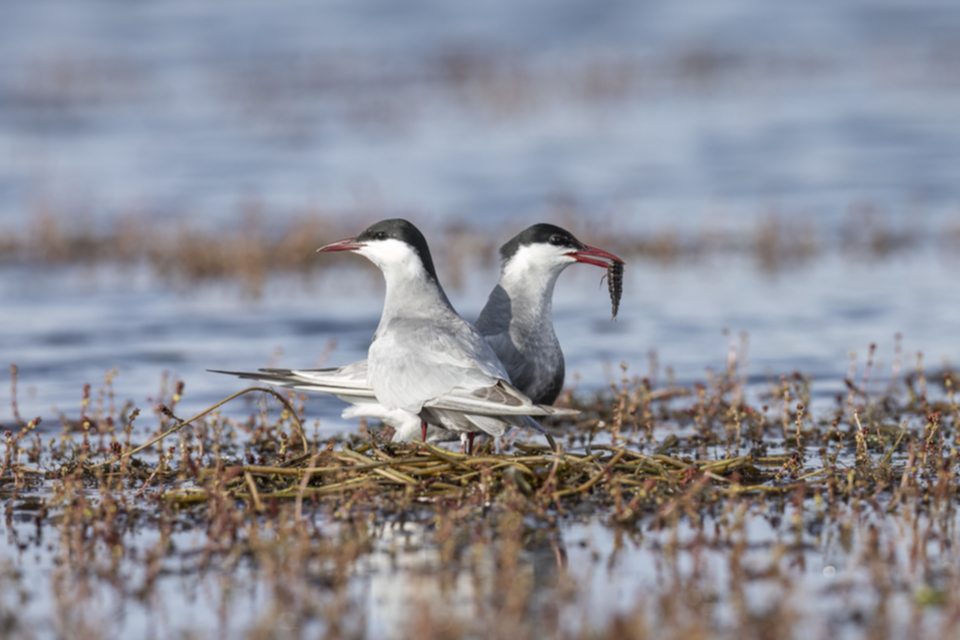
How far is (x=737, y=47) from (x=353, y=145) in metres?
13.6

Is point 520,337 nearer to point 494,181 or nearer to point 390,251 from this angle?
point 390,251

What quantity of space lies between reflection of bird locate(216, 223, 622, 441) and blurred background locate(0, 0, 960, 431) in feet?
5.51

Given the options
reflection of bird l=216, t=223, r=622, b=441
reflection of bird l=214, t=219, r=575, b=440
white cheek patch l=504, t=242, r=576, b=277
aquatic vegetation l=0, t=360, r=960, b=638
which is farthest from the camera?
white cheek patch l=504, t=242, r=576, b=277

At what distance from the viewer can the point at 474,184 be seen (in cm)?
1688

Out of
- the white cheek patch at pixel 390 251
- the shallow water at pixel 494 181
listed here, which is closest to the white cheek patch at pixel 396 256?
the white cheek patch at pixel 390 251

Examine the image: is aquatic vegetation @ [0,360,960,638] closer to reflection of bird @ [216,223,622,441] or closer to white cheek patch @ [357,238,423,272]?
reflection of bird @ [216,223,622,441]

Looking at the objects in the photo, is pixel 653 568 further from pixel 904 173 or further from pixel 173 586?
pixel 904 173

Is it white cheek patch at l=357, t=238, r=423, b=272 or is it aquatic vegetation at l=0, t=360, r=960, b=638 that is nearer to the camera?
aquatic vegetation at l=0, t=360, r=960, b=638

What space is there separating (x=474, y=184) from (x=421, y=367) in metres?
Answer: 11.2

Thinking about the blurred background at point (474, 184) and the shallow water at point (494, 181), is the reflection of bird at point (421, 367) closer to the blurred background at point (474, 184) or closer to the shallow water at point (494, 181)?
the shallow water at point (494, 181)

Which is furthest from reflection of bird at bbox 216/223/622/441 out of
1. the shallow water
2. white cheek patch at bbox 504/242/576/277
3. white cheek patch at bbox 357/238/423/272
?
the shallow water

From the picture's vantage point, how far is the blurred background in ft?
33.0

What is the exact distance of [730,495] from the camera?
5238mm

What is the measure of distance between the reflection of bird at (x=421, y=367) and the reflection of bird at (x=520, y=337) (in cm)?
1
